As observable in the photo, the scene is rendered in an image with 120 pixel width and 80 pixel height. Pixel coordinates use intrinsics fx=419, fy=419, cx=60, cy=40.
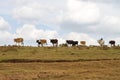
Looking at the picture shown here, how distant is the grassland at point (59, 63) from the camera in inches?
1421

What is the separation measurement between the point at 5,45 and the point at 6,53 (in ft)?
19.1

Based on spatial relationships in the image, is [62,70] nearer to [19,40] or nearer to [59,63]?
[59,63]

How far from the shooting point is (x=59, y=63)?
45.1m

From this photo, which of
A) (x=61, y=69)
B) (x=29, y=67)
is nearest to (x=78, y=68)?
(x=61, y=69)

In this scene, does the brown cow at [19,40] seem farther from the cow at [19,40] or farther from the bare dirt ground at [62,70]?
the bare dirt ground at [62,70]

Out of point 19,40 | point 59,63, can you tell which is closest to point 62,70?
point 59,63

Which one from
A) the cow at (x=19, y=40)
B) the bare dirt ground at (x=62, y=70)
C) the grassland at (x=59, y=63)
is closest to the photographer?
the bare dirt ground at (x=62, y=70)

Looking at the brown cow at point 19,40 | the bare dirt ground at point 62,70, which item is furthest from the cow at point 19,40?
the bare dirt ground at point 62,70

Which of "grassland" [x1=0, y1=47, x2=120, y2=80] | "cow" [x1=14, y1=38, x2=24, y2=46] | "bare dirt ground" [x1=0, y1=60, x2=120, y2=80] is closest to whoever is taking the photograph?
→ "bare dirt ground" [x1=0, y1=60, x2=120, y2=80]

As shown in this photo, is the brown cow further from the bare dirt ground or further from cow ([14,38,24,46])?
the bare dirt ground

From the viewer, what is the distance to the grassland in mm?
36094

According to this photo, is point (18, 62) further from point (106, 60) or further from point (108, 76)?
point (108, 76)

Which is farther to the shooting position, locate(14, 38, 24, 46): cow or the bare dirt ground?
locate(14, 38, 24, 46): cow

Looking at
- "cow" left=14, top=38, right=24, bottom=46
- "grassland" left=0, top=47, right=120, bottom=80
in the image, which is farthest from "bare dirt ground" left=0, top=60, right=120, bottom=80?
"cow" left=14, top=38, right=24, bottom=46
